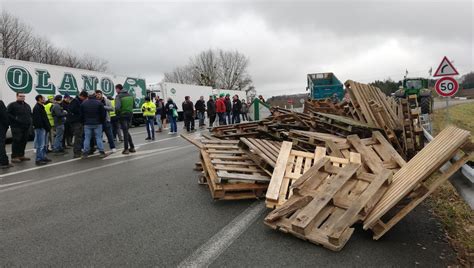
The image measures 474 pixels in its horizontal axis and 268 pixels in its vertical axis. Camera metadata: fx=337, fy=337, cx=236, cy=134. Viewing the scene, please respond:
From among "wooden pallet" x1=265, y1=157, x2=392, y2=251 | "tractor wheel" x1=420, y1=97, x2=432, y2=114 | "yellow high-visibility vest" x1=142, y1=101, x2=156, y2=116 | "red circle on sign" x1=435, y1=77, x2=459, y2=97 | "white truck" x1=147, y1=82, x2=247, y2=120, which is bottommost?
"wooden pallet" x1=265, y1=157, x2=392, y2=251

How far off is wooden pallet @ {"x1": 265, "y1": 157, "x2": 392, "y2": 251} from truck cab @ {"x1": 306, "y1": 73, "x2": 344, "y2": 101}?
1689 cm

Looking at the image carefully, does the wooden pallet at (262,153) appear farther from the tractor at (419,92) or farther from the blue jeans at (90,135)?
the tractor at (419,92)

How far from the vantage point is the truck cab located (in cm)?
2102

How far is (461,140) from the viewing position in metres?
3.74

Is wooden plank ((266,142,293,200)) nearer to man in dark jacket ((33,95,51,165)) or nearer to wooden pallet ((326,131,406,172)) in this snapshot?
wooden pallet ((326,131,406,172))

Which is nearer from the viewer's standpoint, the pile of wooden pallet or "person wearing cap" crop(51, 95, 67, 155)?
the pile of wooden pallet

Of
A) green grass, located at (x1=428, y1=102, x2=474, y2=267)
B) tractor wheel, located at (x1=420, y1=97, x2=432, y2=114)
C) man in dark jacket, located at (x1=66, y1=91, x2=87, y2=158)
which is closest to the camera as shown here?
green grass, located at (x1=428, y1=102, x2=474, y2=267)

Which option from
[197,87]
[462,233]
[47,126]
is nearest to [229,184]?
[462,233]

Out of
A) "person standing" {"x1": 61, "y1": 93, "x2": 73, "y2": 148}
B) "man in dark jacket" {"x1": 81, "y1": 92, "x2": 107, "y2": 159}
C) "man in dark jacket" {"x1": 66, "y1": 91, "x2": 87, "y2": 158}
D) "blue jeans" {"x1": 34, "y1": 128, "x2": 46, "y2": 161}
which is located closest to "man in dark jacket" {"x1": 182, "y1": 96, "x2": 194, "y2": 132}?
"person standing" {"x1": 61, "y1": 93, "x2": 73, "y2": 148}

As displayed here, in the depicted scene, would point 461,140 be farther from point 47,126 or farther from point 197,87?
point 197,87

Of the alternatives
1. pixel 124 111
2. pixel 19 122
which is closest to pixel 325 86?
pixel 124 111

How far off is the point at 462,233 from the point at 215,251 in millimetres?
2957

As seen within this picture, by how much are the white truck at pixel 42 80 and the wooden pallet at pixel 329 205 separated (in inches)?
543

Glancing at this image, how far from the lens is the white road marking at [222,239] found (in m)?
3.25
